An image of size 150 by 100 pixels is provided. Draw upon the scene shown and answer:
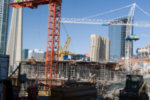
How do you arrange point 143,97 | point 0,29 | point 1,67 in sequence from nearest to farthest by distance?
1. point 1,67
2. point 143,97
3. point 0,29

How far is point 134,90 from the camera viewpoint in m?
15.1

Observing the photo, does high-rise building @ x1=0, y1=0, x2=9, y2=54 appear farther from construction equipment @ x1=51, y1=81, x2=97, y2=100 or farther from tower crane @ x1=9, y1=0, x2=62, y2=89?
construction equipment @ x1=51, y1=81, x2=97, y2=100

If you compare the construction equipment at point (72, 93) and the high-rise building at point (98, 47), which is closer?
the construction equipment at point (72, 93)

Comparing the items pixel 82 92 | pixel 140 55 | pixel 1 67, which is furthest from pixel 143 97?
pixel 140 55

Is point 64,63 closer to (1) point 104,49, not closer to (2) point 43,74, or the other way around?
(2) point 43,74

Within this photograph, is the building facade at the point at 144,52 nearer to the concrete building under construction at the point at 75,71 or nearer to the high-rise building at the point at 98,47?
the high-rise building at the point at 98,47

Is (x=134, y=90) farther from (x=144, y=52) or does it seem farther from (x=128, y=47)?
(x=144, y=52)

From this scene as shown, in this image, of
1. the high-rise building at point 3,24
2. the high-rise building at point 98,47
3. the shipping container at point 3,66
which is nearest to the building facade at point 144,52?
the high-rise building at point 98,47

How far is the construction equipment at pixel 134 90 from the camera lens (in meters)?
14.6

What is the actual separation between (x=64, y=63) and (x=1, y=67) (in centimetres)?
3210

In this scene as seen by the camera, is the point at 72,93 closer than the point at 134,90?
Yes

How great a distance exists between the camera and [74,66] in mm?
41969

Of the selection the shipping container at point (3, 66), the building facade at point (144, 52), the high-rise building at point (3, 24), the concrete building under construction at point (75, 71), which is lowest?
the concrete building under construction at point (75, 71)

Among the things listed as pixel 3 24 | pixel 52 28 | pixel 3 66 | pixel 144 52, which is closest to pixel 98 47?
pixel 144 52
